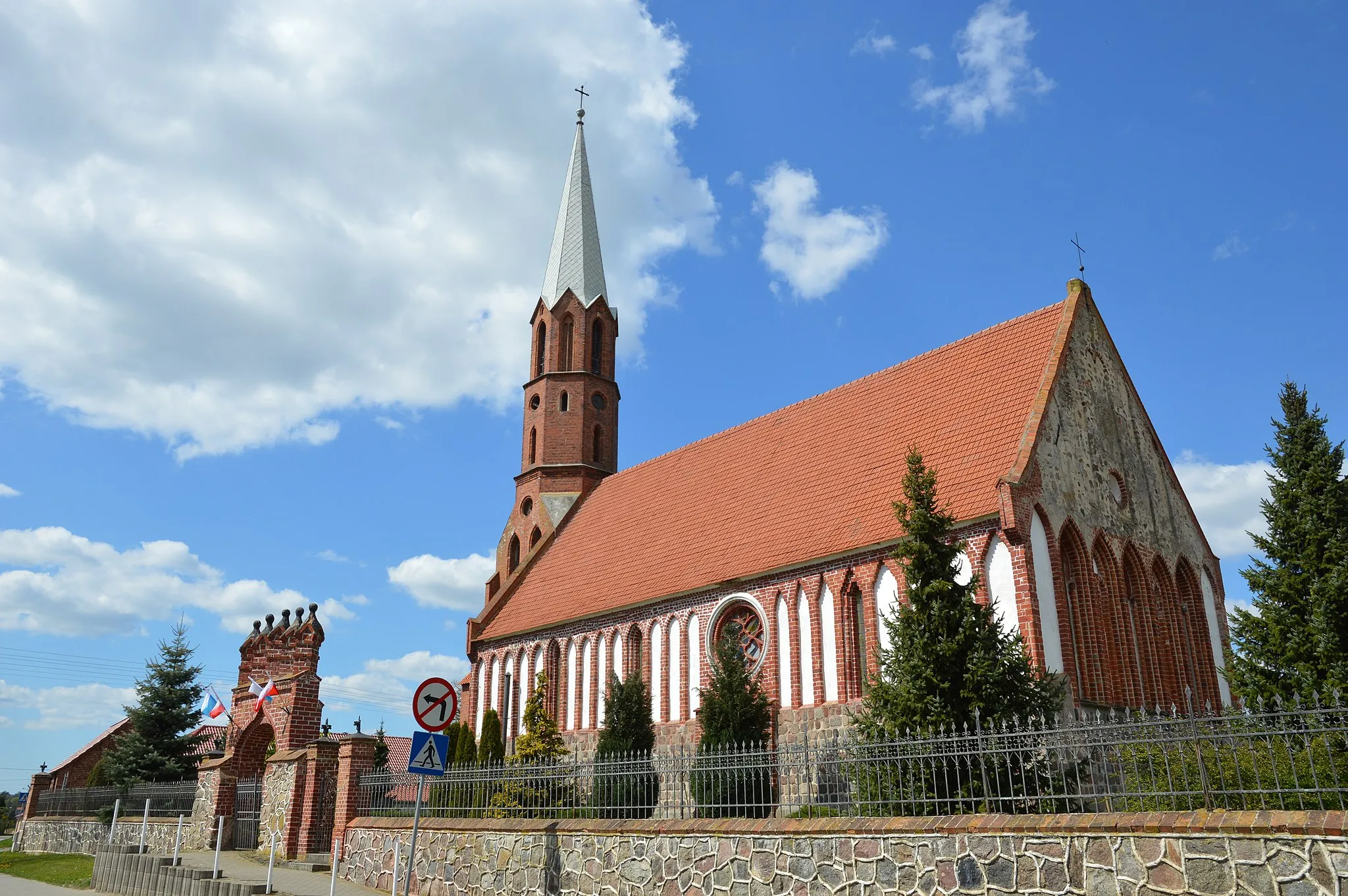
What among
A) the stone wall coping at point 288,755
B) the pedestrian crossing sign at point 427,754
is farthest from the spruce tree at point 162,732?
the pedestrian crossing sign at point 427,754

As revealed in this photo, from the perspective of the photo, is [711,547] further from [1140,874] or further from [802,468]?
[1140,874]

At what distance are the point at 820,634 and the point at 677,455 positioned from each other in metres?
10.7

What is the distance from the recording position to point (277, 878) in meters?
15.7

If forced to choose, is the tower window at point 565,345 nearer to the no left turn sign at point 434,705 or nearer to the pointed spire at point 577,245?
the pointed spire at point 577,245

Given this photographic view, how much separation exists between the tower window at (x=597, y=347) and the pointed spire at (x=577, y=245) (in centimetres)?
84

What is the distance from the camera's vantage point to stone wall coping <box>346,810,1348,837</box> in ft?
25.5

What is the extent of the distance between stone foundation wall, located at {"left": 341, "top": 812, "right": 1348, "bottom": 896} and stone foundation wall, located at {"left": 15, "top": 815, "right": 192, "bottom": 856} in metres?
8.78

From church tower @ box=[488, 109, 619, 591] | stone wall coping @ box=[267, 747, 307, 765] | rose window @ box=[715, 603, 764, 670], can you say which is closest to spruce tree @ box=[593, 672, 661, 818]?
rose window @ box=[715, 603, 764, 670]

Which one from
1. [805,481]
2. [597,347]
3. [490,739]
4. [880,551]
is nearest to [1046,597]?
→ [880,551]

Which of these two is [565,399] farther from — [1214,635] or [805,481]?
[1214,635]

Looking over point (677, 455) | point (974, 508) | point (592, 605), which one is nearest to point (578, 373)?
point (677, 455)

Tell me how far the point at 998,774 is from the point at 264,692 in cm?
1646

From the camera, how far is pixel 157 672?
2723 cm

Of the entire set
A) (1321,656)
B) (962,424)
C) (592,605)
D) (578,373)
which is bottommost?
(1321,656)
